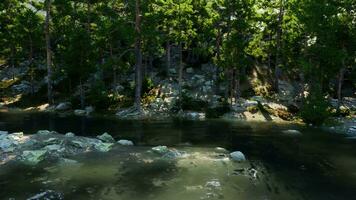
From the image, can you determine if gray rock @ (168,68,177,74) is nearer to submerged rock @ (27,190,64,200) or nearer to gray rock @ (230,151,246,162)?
gray rock @ (230,151,246,162)

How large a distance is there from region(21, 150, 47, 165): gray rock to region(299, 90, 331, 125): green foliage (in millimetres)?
25060

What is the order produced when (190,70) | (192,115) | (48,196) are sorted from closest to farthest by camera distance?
(48,196) < (192,115) < (190,70)

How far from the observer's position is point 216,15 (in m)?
52.9

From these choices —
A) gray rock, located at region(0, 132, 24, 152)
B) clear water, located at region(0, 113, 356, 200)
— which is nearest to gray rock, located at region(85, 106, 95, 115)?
clear water, located at region(0, 113, 356, 200)

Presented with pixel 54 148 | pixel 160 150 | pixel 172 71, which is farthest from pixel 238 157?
pixel 172 71

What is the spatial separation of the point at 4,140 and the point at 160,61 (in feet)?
133

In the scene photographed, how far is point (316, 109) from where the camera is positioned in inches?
1555

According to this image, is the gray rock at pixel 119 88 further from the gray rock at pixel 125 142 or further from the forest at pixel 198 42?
the gray rock at pixel 125 142

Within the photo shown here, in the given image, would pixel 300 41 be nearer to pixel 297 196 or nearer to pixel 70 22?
pixel 70 22

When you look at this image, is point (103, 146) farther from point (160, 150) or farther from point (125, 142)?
point (160, 150)

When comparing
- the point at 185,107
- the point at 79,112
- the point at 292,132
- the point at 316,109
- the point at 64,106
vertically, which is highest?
the point at 316,109

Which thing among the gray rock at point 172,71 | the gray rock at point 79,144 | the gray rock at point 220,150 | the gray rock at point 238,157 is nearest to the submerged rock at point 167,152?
the gray rock at point 220,150

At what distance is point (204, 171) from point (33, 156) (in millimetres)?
9912

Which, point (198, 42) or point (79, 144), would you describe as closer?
point (79, 144)
